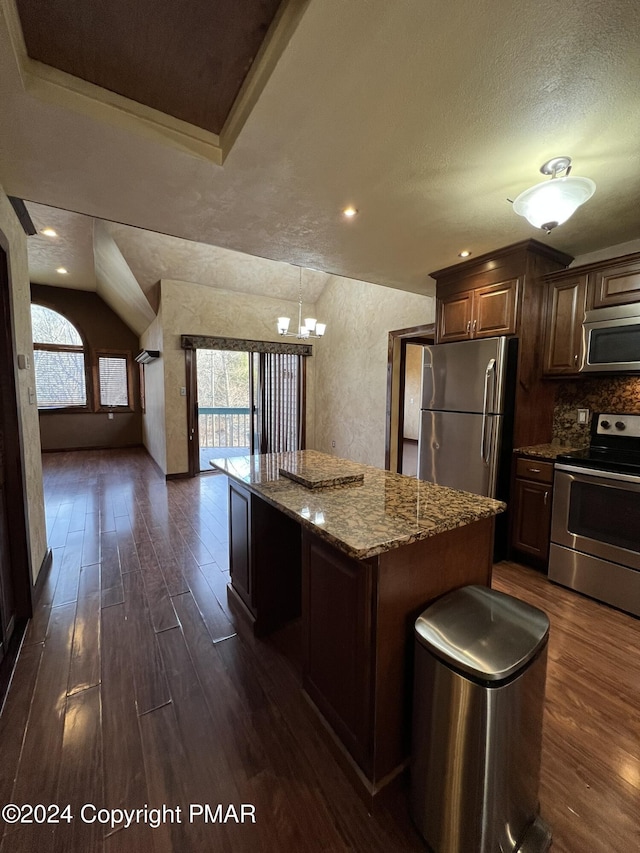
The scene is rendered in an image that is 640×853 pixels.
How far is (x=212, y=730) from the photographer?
4.56ft

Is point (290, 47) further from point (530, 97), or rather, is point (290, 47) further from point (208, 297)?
point (208, 297)

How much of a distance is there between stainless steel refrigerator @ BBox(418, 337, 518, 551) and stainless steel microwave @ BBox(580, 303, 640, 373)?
0.46 m

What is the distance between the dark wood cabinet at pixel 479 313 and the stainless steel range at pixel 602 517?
3.33 ft

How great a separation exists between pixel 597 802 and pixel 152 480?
17.6 ft

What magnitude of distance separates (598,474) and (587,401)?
878mm

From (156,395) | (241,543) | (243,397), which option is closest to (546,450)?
(241,543)

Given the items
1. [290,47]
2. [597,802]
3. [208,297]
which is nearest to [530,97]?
[290,47]

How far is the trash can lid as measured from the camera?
2.98 ft

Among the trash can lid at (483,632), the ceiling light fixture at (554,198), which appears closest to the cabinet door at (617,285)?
the ceiling light fixture at (554,198)

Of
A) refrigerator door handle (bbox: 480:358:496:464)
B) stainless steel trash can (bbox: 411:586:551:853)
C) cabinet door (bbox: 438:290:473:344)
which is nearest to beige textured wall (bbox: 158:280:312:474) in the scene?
cabinet door (bbox: 438:290:473:344)

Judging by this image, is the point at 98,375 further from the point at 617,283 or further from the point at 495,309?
the point at 617,283

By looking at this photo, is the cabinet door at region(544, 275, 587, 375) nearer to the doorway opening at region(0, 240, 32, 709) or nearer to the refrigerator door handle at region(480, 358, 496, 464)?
the refrigerator door handle at region(480, 358, 496, 464)

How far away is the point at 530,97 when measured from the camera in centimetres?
130

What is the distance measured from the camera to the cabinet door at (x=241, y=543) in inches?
75.1
